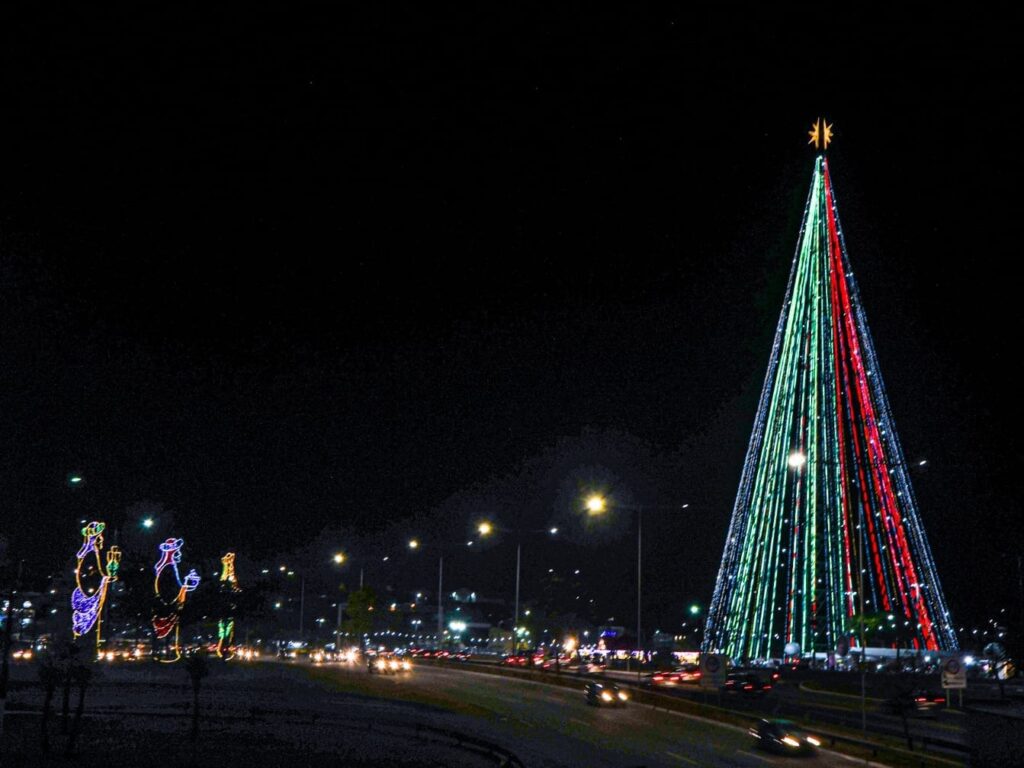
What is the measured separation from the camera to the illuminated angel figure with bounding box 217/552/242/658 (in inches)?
3950

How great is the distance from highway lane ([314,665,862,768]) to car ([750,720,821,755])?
0.46 meters

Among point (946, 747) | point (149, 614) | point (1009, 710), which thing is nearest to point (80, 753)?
point (946, 747)

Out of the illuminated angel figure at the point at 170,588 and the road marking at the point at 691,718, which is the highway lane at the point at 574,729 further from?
the illuminated angel figure at the point at 170,588

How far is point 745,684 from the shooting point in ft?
193

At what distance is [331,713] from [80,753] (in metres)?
17.1

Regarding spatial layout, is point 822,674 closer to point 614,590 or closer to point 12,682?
point 12,682

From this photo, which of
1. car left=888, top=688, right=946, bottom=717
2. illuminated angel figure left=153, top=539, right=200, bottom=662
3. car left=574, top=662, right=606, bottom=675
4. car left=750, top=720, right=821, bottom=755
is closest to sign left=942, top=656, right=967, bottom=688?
car left=750, top=720, right=821, bottom=755

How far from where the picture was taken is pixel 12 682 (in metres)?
59.0

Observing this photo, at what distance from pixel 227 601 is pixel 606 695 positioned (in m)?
54.7

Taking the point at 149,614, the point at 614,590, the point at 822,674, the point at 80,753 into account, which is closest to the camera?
the point at 80,753

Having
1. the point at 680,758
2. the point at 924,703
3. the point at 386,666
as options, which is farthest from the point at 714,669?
the point at 386,666

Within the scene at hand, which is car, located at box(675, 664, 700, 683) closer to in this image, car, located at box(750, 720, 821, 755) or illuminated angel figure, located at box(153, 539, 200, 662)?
car, located at box(750, 720, 821, 755)

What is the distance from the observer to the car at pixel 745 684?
191 ft

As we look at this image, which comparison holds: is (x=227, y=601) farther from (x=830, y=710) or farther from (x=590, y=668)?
(x=830, y=710)
